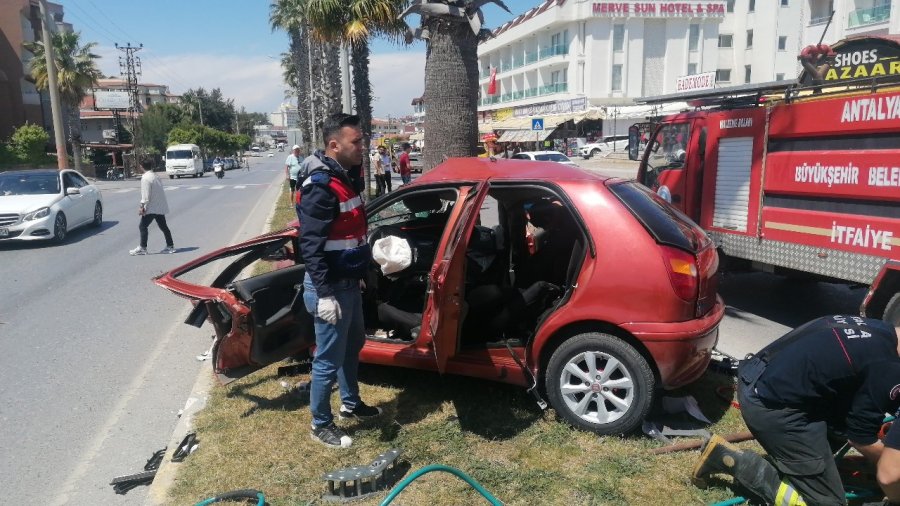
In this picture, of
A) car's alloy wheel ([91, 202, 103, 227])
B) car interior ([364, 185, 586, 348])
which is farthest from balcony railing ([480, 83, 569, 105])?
car interior ([364, 185, 586, 348])

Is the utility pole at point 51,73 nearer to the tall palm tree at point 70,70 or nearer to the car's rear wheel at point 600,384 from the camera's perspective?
the tall palm tree at point 70,70

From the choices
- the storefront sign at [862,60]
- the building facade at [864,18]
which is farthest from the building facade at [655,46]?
the storefront sign at [862,60]

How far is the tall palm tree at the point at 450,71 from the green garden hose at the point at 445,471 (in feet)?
18.3

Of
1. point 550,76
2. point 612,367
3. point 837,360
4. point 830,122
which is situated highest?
point 550,76

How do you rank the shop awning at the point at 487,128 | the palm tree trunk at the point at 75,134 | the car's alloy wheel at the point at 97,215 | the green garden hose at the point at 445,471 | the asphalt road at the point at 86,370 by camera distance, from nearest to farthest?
the green garden hose at the point at 445,471 < the asphalt road at the point at 86,370 < the car's alloy wheel at the point at 97,215 < the palm tree trunk at the point at 75,134 < the shop awning at the point at 487,128

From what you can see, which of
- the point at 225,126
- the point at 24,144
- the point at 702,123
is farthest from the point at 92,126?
the point at 702,123

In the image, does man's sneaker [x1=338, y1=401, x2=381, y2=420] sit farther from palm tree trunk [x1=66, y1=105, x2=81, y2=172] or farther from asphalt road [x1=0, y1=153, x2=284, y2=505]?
palm tree trunk [x1=66, y1=105, x2=81, y2=172]

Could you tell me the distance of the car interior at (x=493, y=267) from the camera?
4359 mm

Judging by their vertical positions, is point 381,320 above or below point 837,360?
below

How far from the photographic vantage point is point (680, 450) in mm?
3666

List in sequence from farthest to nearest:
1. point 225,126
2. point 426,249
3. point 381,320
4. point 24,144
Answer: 1. point 225,126
2. point 24,144
3. point 426,249
4. point 381,320

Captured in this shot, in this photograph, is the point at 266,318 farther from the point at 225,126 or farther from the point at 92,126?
the point at 225,126

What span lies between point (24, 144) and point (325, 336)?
40105mm

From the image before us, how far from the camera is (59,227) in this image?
40.0 feet
